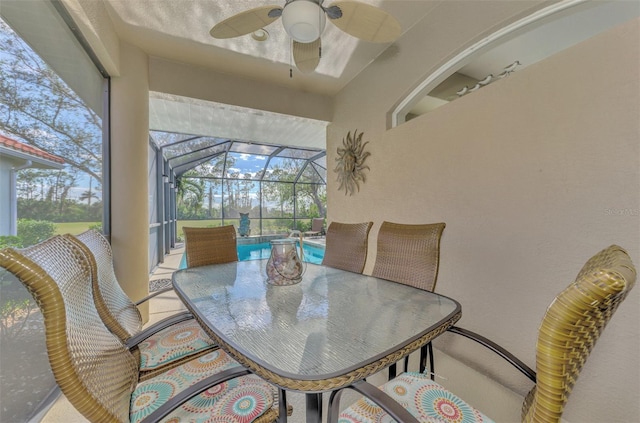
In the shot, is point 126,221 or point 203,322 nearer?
point 203,322

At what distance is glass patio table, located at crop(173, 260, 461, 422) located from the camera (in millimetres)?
802

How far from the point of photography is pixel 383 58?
9.95ft

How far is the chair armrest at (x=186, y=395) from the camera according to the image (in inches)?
29.3

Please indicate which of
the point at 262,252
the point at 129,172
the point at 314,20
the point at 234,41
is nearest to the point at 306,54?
the point at 314,20

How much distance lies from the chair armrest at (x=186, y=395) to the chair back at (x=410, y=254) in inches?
49.7

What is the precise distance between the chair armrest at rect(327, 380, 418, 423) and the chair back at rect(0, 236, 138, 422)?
636 millimetres

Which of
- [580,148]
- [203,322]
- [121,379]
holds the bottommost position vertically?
[121,379]

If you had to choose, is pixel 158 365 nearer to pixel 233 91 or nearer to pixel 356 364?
pixel 356 364

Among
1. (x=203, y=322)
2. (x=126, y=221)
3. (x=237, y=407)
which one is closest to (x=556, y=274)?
(x=237, y=407)

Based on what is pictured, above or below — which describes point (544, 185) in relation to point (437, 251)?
above

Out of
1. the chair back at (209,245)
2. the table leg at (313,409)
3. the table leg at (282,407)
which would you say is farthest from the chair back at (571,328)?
the chair back at (209,245)

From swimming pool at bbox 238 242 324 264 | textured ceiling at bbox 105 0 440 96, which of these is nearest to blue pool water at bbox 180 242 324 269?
swimming pool at bbox 238 242 324 264

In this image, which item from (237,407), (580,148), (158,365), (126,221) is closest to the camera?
(237,407)

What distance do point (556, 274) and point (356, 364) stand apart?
1524mm
